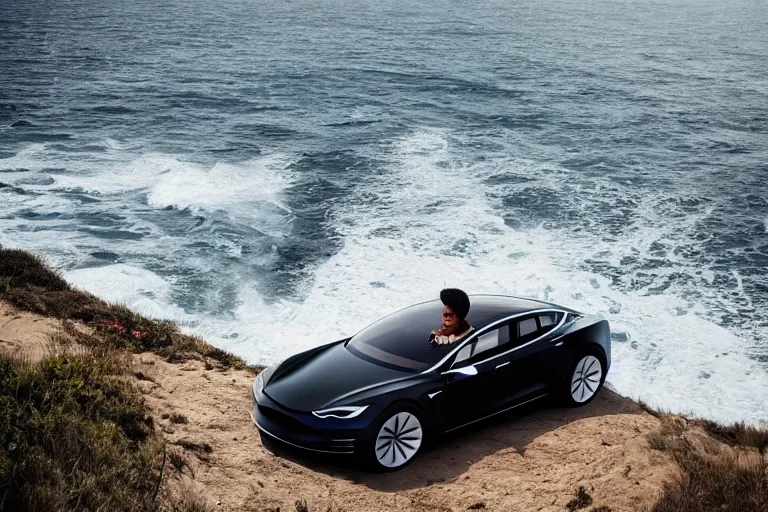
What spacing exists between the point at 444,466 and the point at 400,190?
17655 millimetres

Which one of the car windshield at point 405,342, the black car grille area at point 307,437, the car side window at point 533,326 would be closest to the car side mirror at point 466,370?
the car windshield at point 405,342

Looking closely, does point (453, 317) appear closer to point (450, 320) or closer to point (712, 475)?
point (450, 320)

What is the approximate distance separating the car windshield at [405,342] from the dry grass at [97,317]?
290cm

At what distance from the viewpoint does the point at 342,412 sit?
7.96 m

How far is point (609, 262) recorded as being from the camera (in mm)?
20094

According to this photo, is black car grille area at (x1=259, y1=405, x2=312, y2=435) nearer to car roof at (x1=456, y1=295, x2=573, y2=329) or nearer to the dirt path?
the dirt path

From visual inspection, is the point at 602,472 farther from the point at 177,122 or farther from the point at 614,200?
the point at 177,122

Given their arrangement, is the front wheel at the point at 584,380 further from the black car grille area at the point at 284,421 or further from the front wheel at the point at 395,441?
the black car grille area at the point at 284,421

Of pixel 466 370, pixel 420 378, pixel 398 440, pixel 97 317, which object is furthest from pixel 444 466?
pixel 97 317

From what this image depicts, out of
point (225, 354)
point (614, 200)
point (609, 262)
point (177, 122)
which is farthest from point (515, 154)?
point (225, 354)

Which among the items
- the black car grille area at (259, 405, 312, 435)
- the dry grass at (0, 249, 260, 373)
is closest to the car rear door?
the black car grille area at (259, 405, 312, 435)

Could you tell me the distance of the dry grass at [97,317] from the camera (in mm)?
11414

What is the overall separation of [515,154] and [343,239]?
1201 cm

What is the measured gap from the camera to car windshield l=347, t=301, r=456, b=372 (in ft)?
28.8
